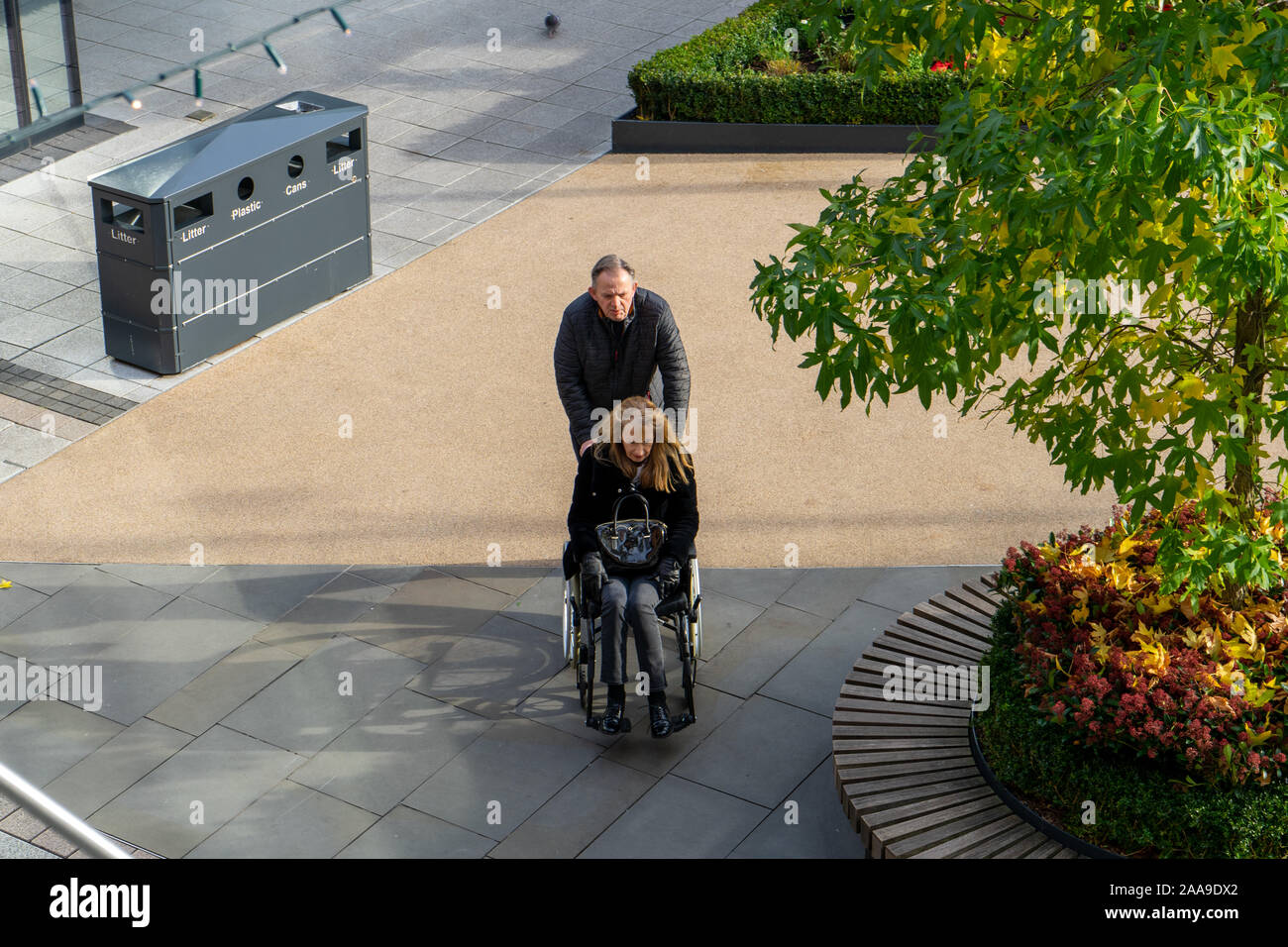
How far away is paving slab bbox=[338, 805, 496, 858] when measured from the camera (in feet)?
23.7

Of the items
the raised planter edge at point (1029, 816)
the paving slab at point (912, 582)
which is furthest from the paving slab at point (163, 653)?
the raised planter edge at point (1029, 816)

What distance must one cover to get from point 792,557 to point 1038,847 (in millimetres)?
3272

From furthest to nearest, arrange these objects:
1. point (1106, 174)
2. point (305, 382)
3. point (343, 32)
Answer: point (343, 32), point (305, 382), point (1106, 174)

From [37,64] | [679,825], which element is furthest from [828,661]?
[37,64]

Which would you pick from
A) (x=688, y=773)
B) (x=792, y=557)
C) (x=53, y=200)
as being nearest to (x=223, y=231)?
(x=53, y=200)

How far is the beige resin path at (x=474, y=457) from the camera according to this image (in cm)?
972

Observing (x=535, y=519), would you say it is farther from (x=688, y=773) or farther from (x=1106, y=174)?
(x=1106, y=174)

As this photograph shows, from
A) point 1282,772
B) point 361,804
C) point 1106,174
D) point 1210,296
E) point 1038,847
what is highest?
point 1106,174

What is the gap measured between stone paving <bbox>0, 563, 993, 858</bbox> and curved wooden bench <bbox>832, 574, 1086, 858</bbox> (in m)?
0.41

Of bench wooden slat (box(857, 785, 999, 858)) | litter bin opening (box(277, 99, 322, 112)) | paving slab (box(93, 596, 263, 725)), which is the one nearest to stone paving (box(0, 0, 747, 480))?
litter bin opening (box(277, 99, 322, 112))

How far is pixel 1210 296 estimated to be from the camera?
16.4 feet

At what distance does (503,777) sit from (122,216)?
5.74 metres

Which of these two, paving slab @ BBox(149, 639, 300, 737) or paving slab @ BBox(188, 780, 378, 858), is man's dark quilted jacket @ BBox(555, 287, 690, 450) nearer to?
paving slab @ BBox(149, 639, 300, 737)

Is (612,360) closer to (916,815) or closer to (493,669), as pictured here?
(493,669)
